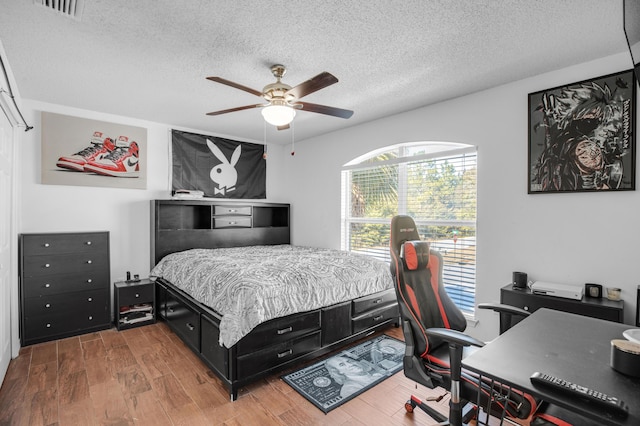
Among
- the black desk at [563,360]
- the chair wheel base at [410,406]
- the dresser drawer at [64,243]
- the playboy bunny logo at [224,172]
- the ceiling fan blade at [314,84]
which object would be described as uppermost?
the ceiling fan blade at [314,84]

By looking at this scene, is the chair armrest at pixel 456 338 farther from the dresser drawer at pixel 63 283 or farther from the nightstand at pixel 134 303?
the dresser drawer at pixel 63 283

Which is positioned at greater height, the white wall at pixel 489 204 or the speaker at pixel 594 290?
the white wall at pixel 489 204

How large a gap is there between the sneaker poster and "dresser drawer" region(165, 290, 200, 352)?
1683 millimetres

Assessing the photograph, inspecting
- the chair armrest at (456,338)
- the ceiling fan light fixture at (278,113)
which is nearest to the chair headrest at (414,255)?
the chair armrest at (456,338)

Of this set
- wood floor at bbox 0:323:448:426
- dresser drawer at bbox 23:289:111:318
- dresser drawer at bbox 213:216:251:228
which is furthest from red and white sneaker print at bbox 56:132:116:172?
wood floor at bbox 0:323:448:426

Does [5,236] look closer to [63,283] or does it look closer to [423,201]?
[63,283]

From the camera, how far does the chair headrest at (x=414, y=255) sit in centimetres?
193

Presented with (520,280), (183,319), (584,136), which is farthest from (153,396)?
(584,136)

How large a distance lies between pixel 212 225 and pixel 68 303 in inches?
70.0

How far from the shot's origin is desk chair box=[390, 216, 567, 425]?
1.41 metres

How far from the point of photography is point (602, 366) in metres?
1.08

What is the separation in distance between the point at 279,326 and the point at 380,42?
88.9 inches

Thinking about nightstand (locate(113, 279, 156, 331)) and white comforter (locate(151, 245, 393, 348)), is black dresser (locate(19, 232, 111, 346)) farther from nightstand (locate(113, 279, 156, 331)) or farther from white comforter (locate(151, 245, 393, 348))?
white comforter (locate(151, 245, 393, 348))

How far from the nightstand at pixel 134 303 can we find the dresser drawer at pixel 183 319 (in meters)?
0.35
